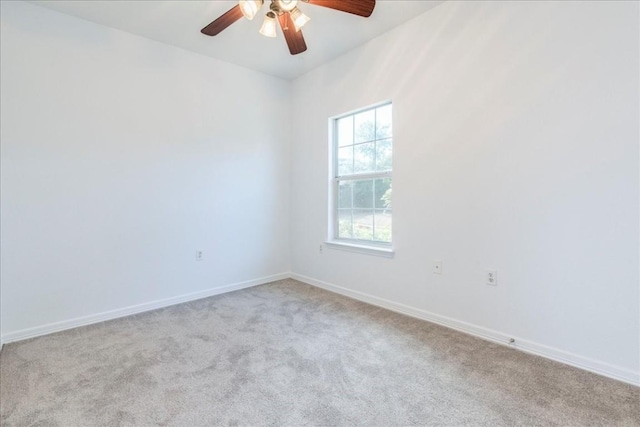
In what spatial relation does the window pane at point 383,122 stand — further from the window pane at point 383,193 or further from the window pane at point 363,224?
the window pane at point 363,224

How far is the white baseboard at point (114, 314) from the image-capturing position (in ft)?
8.03

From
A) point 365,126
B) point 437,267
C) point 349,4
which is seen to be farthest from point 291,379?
point 365,126

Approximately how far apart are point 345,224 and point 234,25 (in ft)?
7.55

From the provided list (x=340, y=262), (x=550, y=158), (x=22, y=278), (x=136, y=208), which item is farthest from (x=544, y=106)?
(x=22, y=278)

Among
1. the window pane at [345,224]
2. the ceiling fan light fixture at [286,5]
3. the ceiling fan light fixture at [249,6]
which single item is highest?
the ceiling fan light fixture at [286,5]

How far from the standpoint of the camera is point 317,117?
3801 millimetres

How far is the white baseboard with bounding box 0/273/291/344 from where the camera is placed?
245 centimetres

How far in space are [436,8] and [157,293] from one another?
3.68 meters

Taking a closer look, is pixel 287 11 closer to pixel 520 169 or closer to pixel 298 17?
pixel 298 17

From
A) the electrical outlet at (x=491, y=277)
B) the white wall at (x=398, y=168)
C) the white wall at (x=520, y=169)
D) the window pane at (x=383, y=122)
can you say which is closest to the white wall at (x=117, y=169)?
the white wall at (x=398, y=168)

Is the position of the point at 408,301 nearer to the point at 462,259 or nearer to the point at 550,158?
the point at 462,259

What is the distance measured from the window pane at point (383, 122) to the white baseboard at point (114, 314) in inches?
90.6

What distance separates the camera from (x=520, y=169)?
2.18 meters

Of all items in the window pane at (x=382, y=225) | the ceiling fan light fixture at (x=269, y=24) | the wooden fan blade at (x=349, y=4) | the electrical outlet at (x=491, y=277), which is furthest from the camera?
the window pane at (x=382, y=225)
